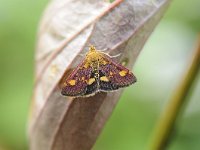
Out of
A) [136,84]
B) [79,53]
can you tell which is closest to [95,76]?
[79,53]

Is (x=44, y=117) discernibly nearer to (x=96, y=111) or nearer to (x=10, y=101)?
(x=96, y=111)

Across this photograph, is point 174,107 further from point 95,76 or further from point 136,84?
point 136,84

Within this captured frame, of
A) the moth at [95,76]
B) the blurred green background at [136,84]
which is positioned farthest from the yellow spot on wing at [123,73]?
the blurred green background at [136,84]

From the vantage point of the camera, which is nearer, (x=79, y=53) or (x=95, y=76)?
(x=79, y=53)

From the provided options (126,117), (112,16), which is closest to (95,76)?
(112,16)

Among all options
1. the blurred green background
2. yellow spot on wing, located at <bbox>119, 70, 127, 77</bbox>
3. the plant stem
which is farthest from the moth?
the blurred green background

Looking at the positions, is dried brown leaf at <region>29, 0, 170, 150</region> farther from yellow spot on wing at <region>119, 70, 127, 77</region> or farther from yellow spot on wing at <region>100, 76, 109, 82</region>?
yellow spot on wing at <region>100, 76, 109, 82</region>
